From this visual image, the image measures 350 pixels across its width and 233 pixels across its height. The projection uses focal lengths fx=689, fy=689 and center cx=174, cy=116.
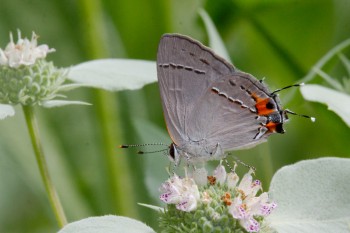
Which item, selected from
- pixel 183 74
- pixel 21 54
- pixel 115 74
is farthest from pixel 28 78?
pixel 183 74

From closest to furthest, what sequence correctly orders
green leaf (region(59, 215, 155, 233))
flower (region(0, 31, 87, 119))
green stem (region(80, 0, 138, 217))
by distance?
1. green leaf (region(59, 215, 155, 233))
2. flower (region(0, 31, 87, 119))
3. green stem (region(80, 0, 138, 217))

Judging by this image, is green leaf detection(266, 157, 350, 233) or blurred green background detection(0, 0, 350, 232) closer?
green leaf detection(266, 157, 350, 233)

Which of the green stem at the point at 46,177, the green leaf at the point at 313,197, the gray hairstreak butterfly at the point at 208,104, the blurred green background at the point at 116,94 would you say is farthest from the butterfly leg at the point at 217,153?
the blurred green background at the point at 116,94

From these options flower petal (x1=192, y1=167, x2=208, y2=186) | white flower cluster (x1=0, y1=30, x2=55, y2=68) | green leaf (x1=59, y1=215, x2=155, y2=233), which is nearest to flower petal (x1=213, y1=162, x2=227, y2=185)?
flower petal (x1=192, y1=167, x2=208, y2=186)

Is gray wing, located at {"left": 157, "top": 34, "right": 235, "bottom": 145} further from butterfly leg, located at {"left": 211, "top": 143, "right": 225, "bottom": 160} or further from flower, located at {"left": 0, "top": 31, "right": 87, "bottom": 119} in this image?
flower, located at {"left": 0, "top": 31, "right": 87, "bottom": 119}

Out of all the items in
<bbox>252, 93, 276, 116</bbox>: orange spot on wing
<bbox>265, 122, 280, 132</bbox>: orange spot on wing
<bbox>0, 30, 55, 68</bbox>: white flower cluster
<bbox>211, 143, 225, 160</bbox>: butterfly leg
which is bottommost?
<bbox>211, 143, 225, 160</bbox>: butterfly leg

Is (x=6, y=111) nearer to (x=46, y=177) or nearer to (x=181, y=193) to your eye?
(x=46, y=177)
